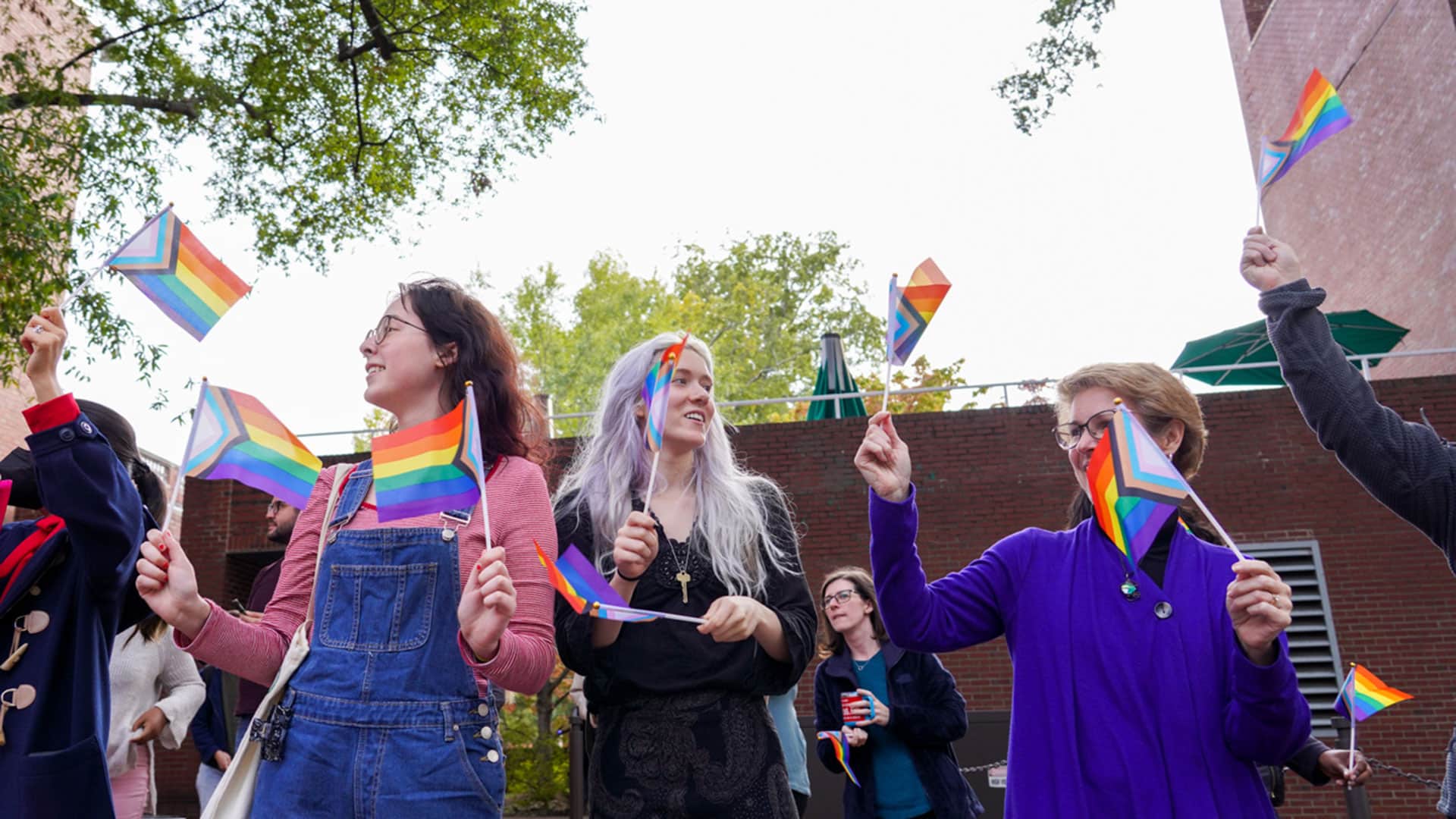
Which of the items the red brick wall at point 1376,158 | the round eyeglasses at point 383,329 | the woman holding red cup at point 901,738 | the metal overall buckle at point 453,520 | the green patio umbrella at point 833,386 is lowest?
the woman holding red cup at point 901,738

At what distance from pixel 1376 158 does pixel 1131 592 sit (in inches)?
668

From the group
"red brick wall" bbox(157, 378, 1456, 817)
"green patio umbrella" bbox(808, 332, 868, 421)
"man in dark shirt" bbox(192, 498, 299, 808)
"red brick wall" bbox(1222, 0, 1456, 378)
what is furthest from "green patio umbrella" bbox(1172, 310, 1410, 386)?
"man in dark shirt" bbox(192, 498, 299, 808)

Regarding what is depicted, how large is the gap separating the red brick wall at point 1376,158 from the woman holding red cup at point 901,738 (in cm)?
1310

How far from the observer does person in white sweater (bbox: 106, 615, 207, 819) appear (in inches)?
145

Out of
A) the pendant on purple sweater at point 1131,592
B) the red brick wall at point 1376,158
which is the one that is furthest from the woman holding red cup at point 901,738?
the red brick wall at point 1376,158

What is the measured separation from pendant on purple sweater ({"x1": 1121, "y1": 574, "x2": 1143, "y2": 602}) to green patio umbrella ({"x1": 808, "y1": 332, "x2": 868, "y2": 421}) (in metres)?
11.3

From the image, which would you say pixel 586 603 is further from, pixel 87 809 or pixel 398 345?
pixel 87 809

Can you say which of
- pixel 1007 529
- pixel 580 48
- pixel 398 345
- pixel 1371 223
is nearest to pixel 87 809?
pixel 398 345

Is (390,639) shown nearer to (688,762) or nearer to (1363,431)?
(688,762)

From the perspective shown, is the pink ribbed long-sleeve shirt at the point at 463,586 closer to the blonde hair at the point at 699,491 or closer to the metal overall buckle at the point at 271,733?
the metal overall buckle at the point at 271,733

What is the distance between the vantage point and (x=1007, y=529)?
12.4m

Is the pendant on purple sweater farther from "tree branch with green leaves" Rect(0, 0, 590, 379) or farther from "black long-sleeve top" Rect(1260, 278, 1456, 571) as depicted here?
"tree branch with green leaves" Rect(0, 0, 590, 379)

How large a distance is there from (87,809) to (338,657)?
82 cm

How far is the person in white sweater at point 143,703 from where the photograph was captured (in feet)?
12.0
